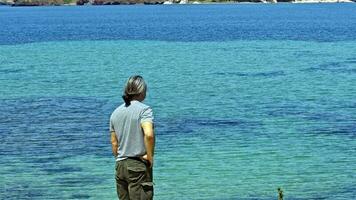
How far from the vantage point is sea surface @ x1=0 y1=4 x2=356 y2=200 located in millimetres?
24641

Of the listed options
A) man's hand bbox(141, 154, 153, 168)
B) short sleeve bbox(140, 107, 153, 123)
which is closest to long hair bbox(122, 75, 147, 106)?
short sleeve bbox(140, 107, 153, 123)

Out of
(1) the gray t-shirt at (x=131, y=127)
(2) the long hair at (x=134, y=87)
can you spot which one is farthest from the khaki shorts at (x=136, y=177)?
(2) the long hair at (x=134, y=87)

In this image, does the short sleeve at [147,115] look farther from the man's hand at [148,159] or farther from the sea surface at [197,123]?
the sea surface at [197,123]

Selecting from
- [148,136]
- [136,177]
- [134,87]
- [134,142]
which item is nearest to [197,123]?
[136,177]

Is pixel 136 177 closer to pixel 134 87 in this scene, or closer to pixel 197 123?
pixel 134 87

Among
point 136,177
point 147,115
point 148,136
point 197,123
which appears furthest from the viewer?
point 197,123

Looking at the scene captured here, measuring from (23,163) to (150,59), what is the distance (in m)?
51.8

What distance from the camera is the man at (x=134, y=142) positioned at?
38.7 feet

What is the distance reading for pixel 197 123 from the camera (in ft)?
120

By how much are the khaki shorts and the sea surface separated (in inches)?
425

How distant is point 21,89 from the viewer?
172 feet

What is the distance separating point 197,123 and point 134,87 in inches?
980

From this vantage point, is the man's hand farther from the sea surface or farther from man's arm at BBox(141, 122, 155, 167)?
the sea surface

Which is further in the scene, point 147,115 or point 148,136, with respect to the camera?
point 147,115
